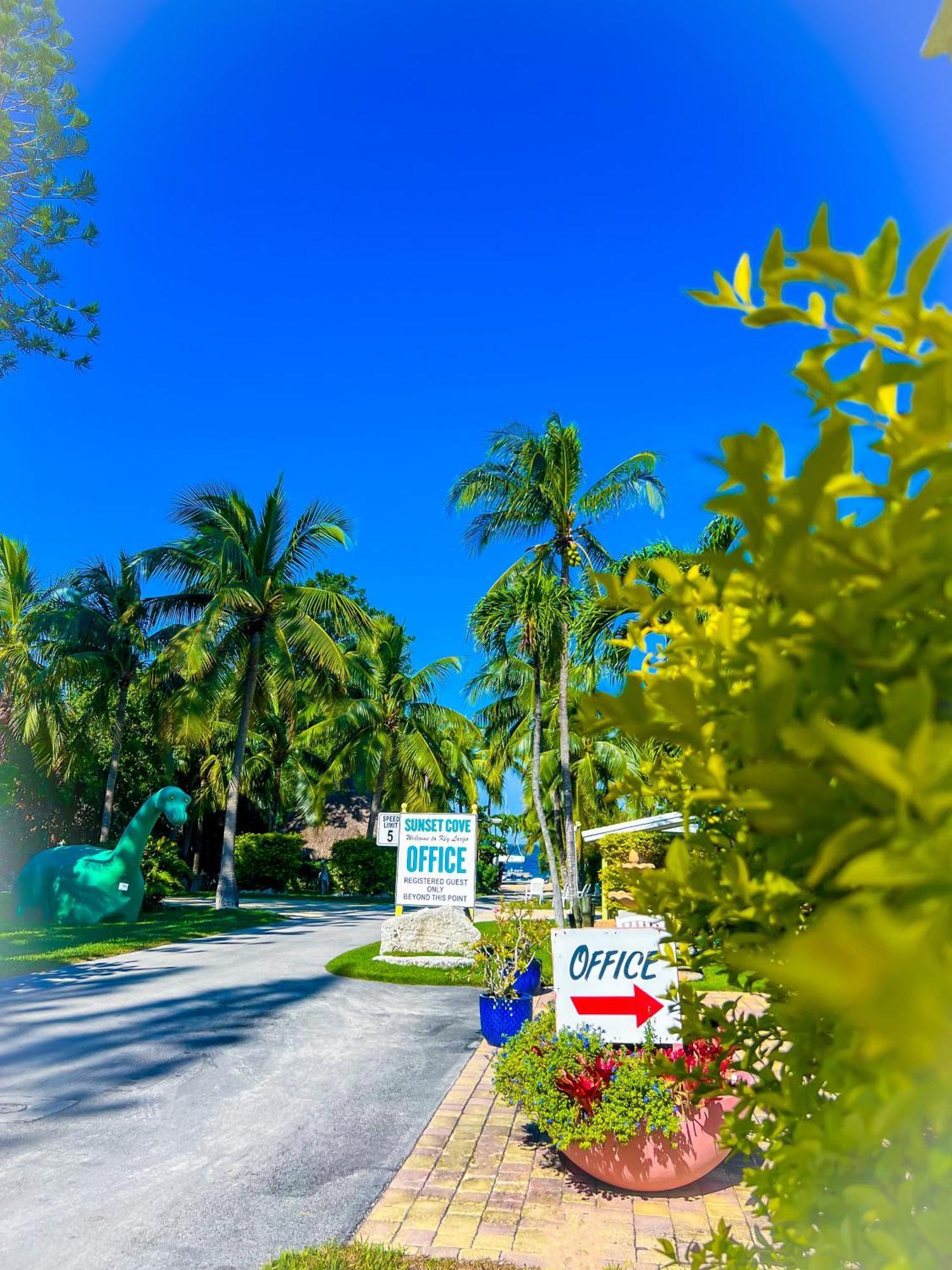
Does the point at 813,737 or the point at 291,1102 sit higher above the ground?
the point at 813,737

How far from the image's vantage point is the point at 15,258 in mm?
13578

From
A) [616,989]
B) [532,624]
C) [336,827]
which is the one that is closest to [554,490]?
[532,624]

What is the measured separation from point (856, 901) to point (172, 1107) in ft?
22.5

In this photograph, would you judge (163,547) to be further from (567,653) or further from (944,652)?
(944,652)

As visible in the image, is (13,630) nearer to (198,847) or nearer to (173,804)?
(173,804)

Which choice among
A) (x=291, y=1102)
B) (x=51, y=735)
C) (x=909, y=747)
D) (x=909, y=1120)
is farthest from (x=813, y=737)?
(x=51, y=735)

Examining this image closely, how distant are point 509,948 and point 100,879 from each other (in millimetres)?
11834

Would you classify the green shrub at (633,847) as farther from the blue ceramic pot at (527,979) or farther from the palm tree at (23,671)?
the palm tree at (23,671)

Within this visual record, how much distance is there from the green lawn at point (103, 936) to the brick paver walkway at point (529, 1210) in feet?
28.5

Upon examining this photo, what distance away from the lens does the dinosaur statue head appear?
16703 mm

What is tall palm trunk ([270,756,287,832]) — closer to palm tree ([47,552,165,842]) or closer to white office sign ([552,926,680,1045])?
palm tree ([47,552,165,842])

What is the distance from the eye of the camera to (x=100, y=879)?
677 inches

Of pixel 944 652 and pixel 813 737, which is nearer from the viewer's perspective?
pixel 813 737

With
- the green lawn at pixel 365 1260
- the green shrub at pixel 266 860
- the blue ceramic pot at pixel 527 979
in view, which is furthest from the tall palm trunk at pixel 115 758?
the green lawn at pixel 365 1260
